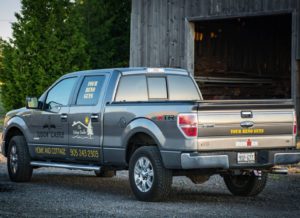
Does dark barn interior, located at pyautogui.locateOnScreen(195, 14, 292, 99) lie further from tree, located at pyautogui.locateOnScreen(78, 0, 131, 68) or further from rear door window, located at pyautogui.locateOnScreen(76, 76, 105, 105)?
rear door window, located at pyautogui.locateOnScreen(76, 76, 105, 105)

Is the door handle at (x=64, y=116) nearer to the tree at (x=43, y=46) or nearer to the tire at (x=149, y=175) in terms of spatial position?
the tire at (x=149, y=175)

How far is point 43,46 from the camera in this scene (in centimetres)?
3866

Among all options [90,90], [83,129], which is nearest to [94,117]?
[83,129]

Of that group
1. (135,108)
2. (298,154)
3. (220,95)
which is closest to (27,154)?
(135,108)

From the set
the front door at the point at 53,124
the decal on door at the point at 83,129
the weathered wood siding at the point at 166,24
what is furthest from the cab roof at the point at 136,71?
the weathered wood siding at the point at 166,24

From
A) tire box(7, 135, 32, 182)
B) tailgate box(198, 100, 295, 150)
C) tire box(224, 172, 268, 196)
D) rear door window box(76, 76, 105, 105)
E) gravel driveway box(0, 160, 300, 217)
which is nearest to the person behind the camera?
gravel driveway box(0, 160, 300, 217)

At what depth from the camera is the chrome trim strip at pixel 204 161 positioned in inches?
449

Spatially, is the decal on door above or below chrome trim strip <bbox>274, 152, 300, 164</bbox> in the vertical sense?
above

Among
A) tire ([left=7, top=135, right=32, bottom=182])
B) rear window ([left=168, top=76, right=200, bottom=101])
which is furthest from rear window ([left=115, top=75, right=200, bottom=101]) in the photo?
tire ([left=7, top=135, right=32, bottom=182])

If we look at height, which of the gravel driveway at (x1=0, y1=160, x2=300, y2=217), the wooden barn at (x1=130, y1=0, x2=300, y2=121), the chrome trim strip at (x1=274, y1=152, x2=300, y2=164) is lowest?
the gravel driveway at (x1=0, y1=160, x2=300, y2=217)

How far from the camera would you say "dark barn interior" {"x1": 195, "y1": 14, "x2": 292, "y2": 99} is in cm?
3188

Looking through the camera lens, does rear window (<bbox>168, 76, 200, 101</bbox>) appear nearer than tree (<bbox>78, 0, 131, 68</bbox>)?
Yes

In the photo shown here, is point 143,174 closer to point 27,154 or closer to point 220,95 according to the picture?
point 27,154

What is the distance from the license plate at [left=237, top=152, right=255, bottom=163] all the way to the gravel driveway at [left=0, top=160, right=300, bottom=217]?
2.05ft
